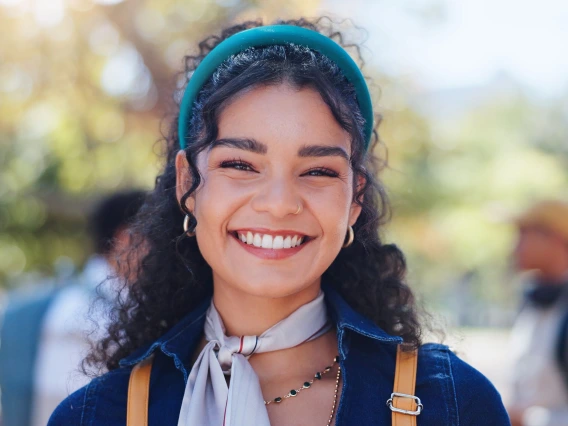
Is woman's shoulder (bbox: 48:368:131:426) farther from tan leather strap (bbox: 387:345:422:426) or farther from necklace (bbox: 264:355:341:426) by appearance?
tan leather strap (bbox: 387:345:422:426)

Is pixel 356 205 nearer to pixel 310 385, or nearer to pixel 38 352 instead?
pixel 310 385

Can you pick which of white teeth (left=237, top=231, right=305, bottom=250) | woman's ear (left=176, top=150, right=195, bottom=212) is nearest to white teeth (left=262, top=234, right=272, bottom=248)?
white teeth (left=237, top=231, right=305, bottom=250)

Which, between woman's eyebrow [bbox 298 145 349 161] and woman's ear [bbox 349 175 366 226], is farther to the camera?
woman's ear [bbox 349 175 366 226]

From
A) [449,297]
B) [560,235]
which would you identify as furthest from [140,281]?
[449,297]

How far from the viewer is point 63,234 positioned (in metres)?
10.4

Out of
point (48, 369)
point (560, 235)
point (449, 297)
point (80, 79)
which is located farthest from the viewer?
point (449, 297)

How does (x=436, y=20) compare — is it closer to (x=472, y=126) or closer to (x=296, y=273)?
(x=296, y=273)

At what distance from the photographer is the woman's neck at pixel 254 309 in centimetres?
198

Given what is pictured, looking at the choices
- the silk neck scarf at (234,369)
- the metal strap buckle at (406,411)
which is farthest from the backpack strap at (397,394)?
the silk neck scarf at (234,369)

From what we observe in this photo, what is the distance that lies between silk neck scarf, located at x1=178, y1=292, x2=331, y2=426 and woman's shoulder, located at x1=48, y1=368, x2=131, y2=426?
0.21 m

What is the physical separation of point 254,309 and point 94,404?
20.3 inches

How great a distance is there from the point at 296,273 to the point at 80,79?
Answer: 438 cm

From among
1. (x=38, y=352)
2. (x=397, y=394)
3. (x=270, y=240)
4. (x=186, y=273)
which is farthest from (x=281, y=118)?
(x=38, y=352)

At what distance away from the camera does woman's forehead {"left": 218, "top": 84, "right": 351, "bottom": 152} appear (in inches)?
72.1
